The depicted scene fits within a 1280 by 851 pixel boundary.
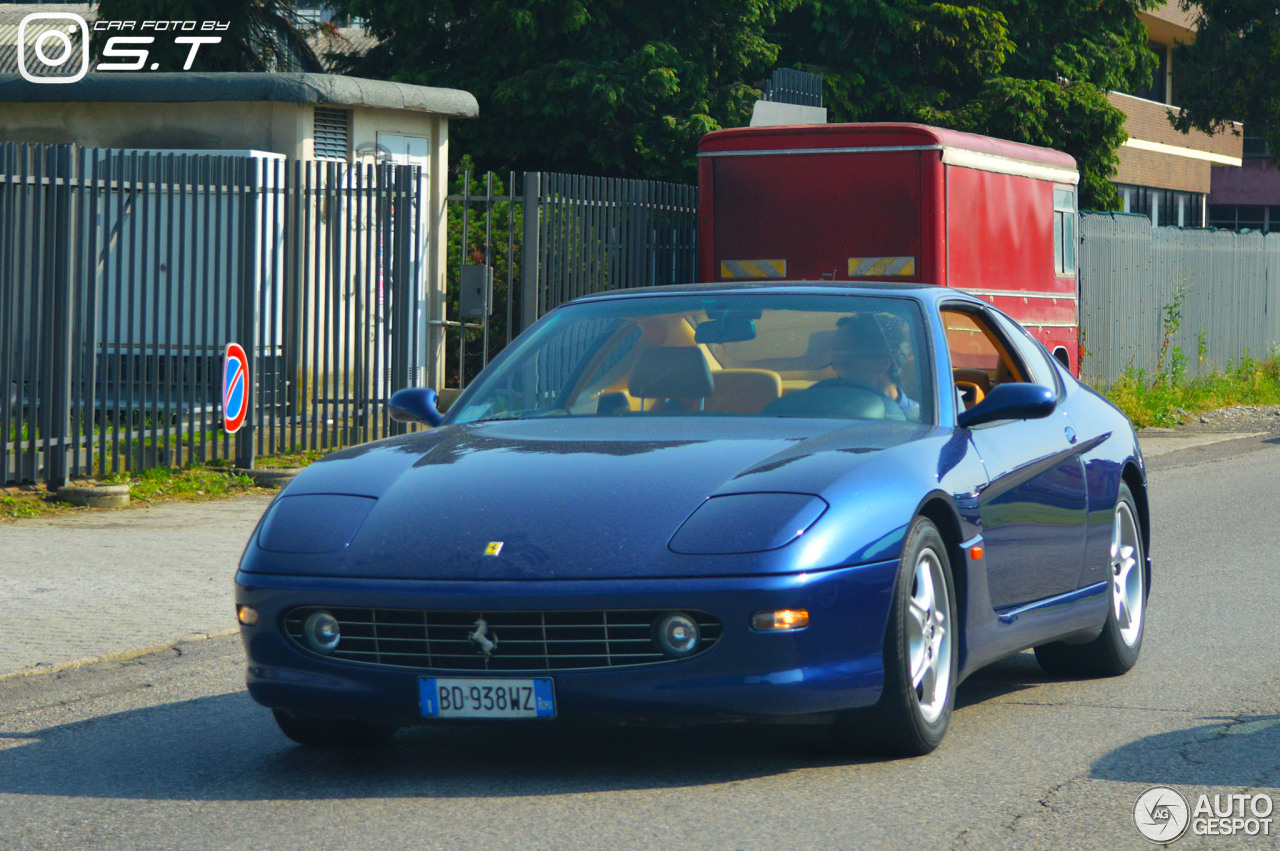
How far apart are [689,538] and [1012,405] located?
1.51 metres

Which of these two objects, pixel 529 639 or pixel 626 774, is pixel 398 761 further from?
pixel 529 639

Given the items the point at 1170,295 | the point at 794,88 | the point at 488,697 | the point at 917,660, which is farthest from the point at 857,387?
the point at 1170,295

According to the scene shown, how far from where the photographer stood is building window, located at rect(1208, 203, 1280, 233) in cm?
5934

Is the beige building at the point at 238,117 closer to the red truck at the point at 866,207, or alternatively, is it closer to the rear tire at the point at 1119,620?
the red truck at the point at 866,207

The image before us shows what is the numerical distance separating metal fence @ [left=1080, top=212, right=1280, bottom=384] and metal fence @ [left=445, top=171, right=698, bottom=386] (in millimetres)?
7414

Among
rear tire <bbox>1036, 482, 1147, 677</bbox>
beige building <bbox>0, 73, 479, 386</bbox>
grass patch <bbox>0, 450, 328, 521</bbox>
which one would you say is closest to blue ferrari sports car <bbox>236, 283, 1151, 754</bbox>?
rear tire <bbox>1036, 482, 1147, 677</bbox>

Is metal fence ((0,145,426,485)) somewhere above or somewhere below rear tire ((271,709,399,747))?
above

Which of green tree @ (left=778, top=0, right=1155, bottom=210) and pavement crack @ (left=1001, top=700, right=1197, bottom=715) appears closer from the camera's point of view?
pavement crack @ (left=1001, top=700, right=1197, bottom=715)

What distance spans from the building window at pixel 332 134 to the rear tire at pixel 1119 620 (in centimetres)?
1117

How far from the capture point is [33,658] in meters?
7.20

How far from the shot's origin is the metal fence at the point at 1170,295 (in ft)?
77.5

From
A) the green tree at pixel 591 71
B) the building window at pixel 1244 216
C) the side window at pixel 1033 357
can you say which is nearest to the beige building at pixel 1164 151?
the building window at pixel 1244 216

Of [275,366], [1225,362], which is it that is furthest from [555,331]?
[1225,362]

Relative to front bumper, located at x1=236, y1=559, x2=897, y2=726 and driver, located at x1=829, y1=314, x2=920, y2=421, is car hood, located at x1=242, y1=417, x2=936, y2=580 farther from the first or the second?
driver, located at x1=829, y1=314, x2=920, y2=421
